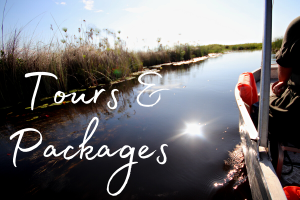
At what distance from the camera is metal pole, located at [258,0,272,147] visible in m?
0.89

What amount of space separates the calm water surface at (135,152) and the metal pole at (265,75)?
0.85m

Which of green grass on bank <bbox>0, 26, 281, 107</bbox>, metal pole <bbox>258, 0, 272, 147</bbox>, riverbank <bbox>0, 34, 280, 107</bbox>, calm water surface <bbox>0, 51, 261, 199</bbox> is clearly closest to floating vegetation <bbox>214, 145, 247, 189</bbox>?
calm water surface <bbox>0, 51, 261, 199</bbox>

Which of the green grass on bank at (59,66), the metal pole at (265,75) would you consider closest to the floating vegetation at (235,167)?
the metal pole at (265,75)

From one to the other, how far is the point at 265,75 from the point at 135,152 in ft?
6.25

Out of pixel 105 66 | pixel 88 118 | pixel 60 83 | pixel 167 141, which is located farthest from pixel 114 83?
pixel 167 141

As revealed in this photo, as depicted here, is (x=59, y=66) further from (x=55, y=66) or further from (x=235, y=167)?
(x=235, y=167)

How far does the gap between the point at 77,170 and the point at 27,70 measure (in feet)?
13.7

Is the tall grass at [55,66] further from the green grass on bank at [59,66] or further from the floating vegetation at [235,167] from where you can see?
the floating vegetation at [235,167]

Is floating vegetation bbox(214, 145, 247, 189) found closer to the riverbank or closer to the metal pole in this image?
the metal pole

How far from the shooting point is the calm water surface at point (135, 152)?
1728 mm

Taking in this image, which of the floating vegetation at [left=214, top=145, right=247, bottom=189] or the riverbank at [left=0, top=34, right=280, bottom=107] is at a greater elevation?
the riverbank at [left=0, top=34, right=280, bottom=107]

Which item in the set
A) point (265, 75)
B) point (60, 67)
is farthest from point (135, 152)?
point (60, 67)

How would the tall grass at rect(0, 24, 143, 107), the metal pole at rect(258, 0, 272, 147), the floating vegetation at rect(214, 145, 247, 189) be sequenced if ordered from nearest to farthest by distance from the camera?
the metal pole at rect(258, 0, 272, 147) < the floating vegetation at rect(214, 145, 247, 189) < the tall grass at rect(0, 24, 143, 107)

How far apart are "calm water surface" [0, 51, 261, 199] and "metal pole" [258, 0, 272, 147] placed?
2.80ft
